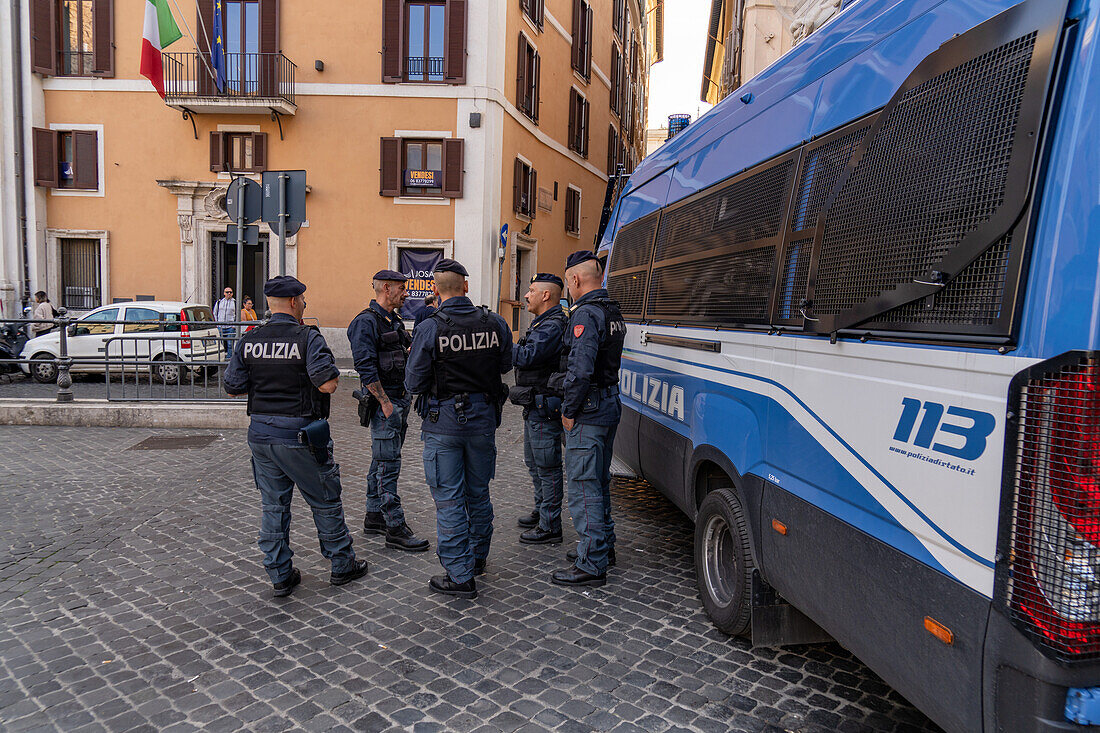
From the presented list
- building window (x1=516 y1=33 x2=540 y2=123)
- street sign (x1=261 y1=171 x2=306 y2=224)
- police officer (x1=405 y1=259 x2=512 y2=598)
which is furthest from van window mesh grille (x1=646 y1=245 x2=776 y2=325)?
building window (x1=516 y1=33 x2=540 y2=123)

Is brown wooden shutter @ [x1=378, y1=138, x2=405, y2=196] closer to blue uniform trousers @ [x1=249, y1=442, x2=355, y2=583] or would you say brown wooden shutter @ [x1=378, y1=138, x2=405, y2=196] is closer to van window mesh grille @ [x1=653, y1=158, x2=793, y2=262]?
van window mesh grille @ [x1=653, y1=158, x2=793, y2=262]

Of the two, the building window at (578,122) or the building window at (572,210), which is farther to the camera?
the building window at (572,210)

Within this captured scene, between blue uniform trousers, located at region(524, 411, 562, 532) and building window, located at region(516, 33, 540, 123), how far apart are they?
1688 centimetres

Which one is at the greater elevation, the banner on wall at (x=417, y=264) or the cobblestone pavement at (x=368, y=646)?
the banner on wall at (x=417, y=264)

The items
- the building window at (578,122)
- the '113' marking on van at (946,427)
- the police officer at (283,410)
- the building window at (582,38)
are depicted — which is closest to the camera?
the '113' marking on van at (946,427)

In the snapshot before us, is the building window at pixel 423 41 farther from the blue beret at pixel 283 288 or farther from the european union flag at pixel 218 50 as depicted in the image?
the blue beret at pixel 283 288

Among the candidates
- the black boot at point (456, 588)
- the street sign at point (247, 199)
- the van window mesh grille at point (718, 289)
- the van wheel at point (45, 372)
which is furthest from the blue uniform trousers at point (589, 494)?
the van wheel at point (45, 372)

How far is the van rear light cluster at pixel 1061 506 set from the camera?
5.47ft

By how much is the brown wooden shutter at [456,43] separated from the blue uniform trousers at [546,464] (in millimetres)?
15393

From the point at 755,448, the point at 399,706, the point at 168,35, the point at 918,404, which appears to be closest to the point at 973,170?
the point at 918,404

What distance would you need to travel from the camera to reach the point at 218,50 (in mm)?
17984

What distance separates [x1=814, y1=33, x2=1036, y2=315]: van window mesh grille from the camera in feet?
6.50

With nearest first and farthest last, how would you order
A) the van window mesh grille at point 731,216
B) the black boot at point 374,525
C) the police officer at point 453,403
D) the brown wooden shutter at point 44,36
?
the van window mesh grille at point 731,216 → the police officer at point 453,403 → the black boot at point 374,525 → the brown wooden shutter at point 44,36

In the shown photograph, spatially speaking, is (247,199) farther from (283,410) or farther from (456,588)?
(456,588)
